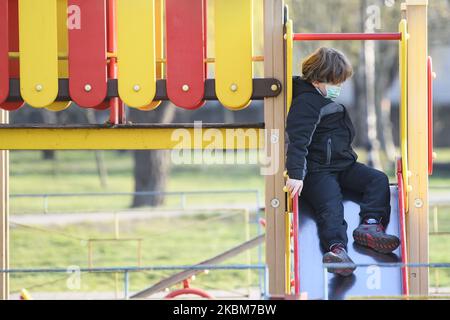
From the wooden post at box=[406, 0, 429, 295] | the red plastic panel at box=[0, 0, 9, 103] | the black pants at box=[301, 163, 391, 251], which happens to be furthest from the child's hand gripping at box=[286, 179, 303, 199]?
the red plastic panel at box=[0, 0, 9, 103]

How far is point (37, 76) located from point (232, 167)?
87.1ft

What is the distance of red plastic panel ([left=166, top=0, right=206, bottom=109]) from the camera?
6.78 meters

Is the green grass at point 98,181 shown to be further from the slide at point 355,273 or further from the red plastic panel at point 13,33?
the slide at point 355,273

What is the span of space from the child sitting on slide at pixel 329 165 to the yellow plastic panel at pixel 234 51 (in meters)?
0.33

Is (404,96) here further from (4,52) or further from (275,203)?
(4,52)

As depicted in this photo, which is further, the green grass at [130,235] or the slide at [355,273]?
the green grass at [130,235]

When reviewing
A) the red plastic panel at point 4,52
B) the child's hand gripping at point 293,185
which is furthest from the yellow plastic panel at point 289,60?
the red plastic panel at point 4,52

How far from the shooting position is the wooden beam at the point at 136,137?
6.78m

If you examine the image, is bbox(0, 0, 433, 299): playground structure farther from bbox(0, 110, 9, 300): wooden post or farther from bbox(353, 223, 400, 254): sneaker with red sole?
bbox(0, 110, 9, 300): wooden post

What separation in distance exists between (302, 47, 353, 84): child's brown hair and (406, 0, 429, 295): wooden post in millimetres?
459

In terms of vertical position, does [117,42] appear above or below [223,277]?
above
